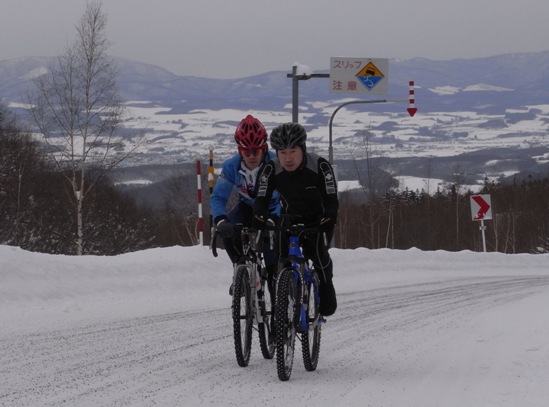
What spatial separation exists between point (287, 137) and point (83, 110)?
32.1m

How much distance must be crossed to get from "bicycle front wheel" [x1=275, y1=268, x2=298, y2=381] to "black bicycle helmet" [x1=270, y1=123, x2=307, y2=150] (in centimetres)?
86

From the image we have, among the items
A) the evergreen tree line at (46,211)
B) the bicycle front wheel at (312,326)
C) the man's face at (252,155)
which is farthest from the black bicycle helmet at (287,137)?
the evergreen tree line at (46,211)

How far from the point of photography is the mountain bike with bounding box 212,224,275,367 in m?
7.19

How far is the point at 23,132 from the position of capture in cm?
8625

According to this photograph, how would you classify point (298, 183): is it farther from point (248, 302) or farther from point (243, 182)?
point (248, 302)

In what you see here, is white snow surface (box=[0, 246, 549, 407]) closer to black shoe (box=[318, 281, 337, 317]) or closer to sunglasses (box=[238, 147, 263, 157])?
black shoe (box=[318, 281, 337, 317])

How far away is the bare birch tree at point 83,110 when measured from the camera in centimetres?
3609

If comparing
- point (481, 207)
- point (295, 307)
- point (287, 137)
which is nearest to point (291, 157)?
point (287, 137)

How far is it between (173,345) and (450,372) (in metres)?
2.52

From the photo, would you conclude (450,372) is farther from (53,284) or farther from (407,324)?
(53,284)

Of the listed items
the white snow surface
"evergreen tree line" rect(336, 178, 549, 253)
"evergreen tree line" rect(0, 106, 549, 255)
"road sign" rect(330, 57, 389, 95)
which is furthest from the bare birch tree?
"evergreen tree line" rect(336, 178, 549, 253)

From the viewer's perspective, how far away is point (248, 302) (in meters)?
7.34

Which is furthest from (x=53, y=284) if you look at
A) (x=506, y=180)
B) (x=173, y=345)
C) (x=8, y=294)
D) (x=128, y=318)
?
(x=506, y=180)

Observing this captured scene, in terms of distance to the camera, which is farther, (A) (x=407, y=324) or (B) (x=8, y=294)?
(B) (x=8, y=294)
